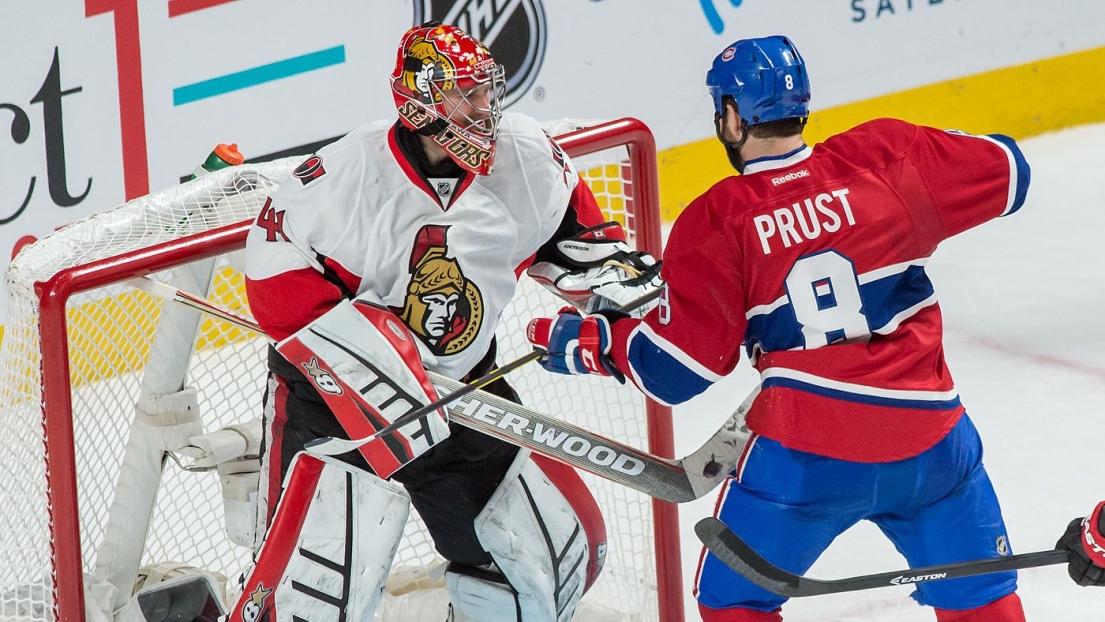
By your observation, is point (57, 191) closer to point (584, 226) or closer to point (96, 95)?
point (96, 95)

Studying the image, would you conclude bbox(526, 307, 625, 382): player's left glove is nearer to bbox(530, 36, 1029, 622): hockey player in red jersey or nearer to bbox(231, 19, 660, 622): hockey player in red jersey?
bbox(530, 36, 1029, 622): hockey player in red jersey

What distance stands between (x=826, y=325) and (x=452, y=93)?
686mm

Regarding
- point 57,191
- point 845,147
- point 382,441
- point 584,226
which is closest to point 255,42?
point 57,191

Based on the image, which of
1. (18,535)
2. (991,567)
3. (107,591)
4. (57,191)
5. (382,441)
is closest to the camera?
(991,567)

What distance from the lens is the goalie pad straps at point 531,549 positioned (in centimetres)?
236

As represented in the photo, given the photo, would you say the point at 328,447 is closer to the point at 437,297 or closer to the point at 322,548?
the point at 322,548

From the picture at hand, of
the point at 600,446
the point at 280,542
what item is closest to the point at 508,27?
the point at 600,446

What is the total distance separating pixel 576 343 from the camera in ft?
6.93

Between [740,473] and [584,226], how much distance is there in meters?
0.59

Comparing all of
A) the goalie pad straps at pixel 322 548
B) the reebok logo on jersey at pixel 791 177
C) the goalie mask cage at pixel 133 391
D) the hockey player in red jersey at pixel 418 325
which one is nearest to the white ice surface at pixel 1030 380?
the goalie mask cage at pixel 133 391

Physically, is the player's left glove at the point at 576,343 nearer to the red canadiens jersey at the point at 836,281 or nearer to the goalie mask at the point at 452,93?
the red canadiens jersey at the point at 836,281

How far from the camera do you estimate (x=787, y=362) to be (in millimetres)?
1993

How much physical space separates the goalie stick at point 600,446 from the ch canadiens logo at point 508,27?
2.13m

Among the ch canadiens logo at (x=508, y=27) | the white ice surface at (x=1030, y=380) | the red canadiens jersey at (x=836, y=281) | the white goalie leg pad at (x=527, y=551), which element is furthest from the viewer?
the ch canadiens logo at (x=508, y=27)
